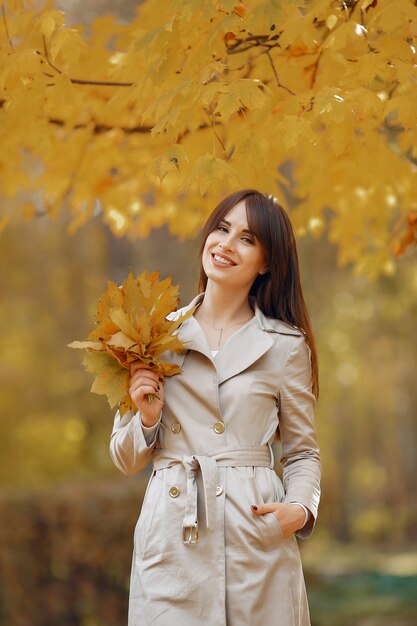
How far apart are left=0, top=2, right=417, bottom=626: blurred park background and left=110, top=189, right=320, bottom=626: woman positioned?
4.27 m

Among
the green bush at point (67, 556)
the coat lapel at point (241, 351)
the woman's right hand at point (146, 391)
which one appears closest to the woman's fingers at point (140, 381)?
the woman's right hand at point (146, 391)

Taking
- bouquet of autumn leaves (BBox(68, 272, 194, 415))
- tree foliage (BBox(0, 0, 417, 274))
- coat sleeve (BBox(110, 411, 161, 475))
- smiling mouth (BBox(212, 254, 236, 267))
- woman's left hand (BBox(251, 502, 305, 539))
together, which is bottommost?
woman's left hand (BBox(251, 502, 305, 539))

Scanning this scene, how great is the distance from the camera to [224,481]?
124 inches

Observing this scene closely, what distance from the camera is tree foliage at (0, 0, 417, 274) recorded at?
352cm

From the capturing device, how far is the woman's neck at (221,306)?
3.45 metres

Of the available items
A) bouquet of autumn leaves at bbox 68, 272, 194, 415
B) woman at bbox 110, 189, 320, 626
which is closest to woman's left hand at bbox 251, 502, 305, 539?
woman at bbox 110, 189, 320, 626

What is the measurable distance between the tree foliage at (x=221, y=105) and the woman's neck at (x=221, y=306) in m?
0.38

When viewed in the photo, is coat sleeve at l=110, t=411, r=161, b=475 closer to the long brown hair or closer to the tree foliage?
the long brown hair

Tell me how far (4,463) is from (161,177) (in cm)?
1124

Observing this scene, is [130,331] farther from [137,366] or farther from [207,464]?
[207,464]

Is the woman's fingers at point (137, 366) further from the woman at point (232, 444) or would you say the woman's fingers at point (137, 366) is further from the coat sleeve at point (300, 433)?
the coat sleeve at point (300, 433)

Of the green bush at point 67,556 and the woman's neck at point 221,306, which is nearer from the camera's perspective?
the woman's neck at point 221,306

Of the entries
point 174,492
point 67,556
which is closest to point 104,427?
point 67,556

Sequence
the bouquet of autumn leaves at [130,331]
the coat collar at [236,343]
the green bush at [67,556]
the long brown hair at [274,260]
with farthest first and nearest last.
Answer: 1. the green bush at [67,556]
2. the long brown hair at [274,260]
3. the coat collar at [236,343]
4. the bouquet of autumn leaves at [130,331]
